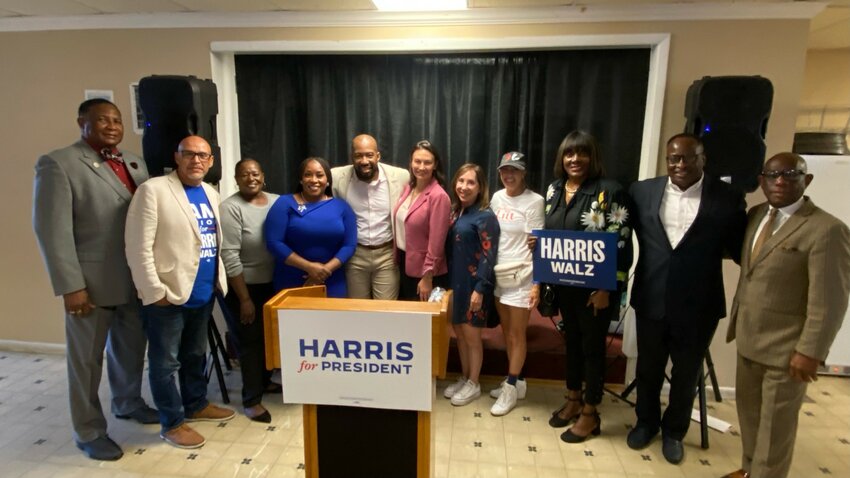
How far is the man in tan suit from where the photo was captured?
153 centimetres

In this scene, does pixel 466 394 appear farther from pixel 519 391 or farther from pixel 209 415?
pixel 209 415

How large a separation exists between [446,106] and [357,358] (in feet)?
6.87

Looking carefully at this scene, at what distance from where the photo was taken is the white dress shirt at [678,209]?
1.87 m

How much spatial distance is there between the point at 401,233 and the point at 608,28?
161 centimetres

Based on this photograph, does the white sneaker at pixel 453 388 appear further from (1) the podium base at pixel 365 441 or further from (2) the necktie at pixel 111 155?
(2) the necktie at pixel 111 155

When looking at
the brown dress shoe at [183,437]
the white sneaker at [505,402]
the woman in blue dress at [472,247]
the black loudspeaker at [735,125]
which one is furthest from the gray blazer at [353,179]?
the black loudspeaker at [735,125]

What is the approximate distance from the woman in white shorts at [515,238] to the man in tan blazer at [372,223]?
21.9 inches

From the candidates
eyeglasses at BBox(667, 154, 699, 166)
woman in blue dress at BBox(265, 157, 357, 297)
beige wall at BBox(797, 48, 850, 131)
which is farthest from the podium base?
beige wall at BBox(797, 48, 850, 131)

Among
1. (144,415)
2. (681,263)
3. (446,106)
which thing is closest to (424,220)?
(446,106)

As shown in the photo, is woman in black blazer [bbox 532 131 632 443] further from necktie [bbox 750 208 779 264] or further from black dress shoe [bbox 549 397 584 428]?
necktie [bbox 750 208 779 264]

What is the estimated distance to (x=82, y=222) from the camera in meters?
1.94

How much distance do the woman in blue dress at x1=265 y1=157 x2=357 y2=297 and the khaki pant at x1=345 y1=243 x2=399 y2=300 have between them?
102 mm

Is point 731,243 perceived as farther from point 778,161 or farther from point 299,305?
point 299,305

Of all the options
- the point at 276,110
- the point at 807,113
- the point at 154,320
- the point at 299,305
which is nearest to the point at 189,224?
the point at 154,320
